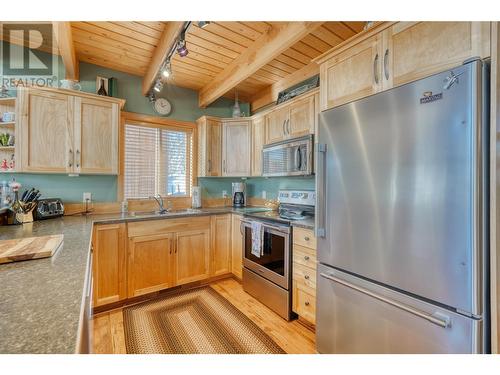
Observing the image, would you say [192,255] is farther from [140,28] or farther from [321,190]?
[140,28]

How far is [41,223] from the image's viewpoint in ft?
6.64

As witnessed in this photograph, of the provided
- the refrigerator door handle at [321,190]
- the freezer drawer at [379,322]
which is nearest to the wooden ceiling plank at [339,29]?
the refrigerator door handle at [321,190]

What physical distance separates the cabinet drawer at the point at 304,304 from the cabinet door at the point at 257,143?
1.51 m

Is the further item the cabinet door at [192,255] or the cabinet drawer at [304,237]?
the cabinet door at [192,255]

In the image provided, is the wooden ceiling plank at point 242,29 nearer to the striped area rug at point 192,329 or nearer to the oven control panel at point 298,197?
the oven control panel at point 298,197

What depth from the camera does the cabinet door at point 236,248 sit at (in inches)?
111

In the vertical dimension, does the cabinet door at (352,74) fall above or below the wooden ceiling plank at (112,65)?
below

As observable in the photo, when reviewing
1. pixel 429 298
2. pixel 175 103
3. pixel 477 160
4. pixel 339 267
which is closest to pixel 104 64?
pixel 175 103

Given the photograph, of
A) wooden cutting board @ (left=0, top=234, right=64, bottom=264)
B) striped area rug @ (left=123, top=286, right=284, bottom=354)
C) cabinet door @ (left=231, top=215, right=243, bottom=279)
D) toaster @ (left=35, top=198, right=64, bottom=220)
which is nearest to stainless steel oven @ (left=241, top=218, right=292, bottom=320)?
cabinet door @ (left=231, top=215, right=243, bottom=279)

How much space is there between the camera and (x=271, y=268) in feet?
7.59

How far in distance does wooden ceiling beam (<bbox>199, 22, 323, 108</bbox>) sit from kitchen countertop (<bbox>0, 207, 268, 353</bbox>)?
196cm

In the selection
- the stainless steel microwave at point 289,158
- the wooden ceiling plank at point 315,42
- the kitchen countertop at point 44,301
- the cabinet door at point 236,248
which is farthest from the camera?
the cabinet door at point 236,248
